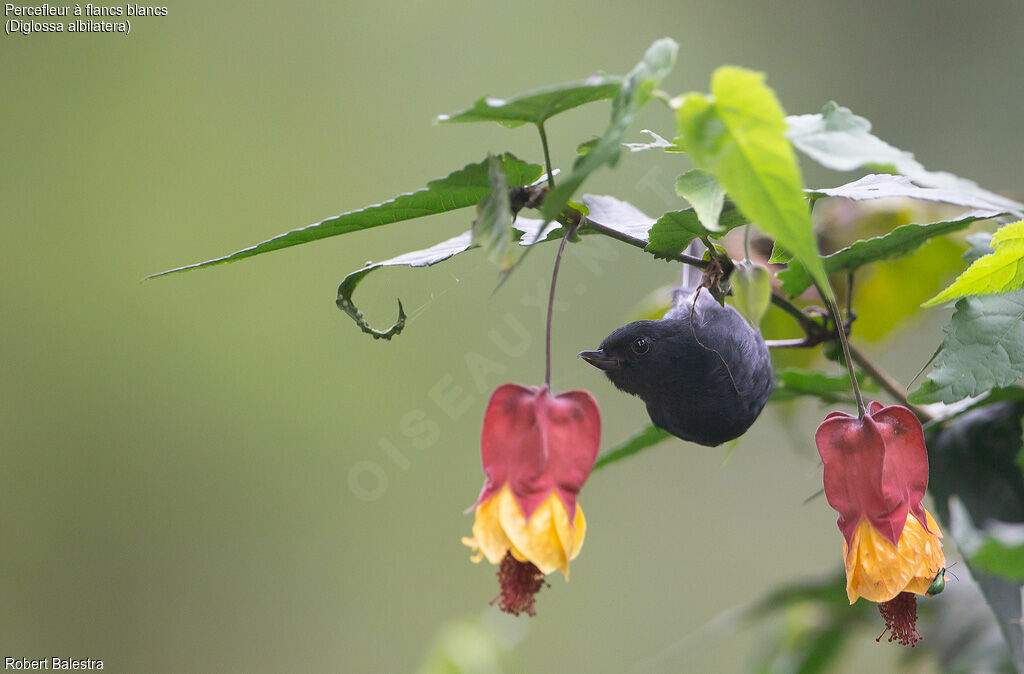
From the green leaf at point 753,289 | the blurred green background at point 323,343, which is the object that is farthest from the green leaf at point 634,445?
the blurred green background at point 323,343

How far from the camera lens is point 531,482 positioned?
1.09ft

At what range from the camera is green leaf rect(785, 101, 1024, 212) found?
28cm

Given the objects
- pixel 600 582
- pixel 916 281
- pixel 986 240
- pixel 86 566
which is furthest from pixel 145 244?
pixel 986 240

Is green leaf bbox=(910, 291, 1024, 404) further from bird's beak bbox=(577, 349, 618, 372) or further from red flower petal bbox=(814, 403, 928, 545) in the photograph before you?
bird's beak bbox=(577, 349, 618, 372)

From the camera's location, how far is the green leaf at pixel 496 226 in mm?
298

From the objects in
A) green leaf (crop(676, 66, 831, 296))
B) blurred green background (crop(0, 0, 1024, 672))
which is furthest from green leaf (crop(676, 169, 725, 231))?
blurred green background (crop(0, 0, 1024, 672))

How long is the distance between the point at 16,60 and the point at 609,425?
1388mm

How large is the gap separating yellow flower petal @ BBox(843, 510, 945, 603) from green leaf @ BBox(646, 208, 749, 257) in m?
0.13

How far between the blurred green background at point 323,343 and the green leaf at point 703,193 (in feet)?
4.48

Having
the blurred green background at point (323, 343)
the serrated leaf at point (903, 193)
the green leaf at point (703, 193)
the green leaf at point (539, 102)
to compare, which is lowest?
the blurred green background at point (323, 343)

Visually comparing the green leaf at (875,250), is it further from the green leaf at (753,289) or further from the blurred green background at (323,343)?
the blurred green background at (323,343)

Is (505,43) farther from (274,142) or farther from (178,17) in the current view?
(178,17)

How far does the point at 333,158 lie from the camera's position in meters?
1.84

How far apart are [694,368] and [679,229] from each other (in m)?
0.07
